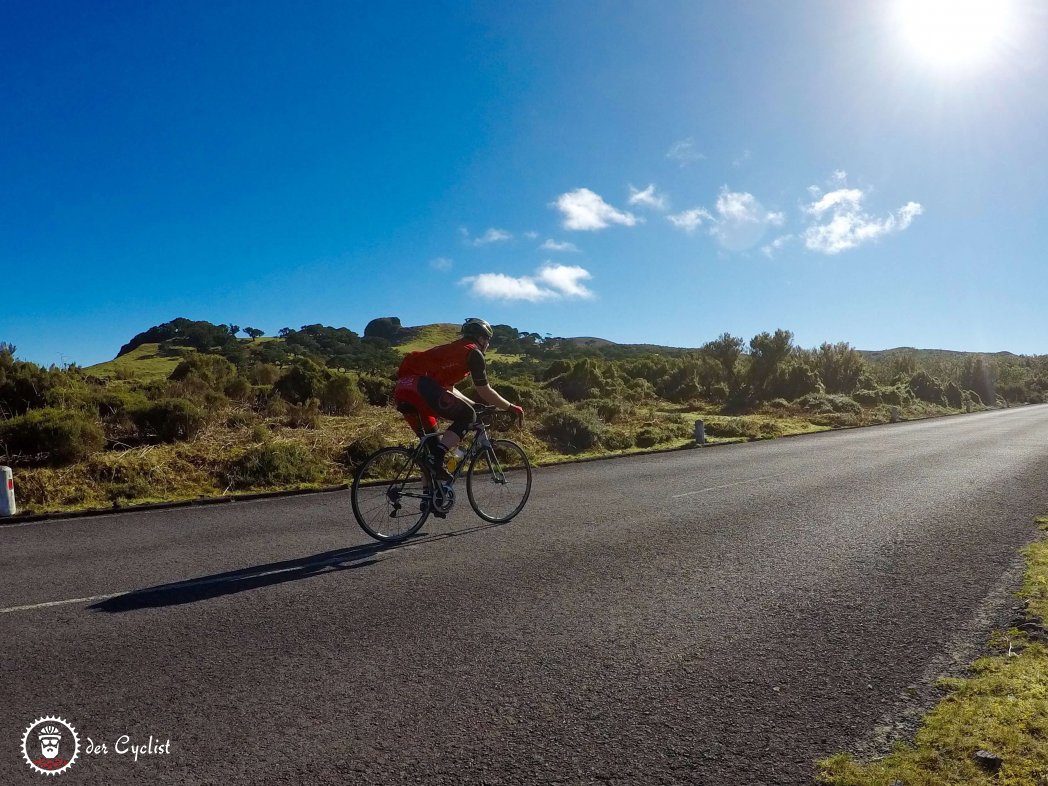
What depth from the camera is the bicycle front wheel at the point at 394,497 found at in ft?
22.4

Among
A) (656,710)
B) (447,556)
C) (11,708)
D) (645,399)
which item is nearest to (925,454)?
(447,556)

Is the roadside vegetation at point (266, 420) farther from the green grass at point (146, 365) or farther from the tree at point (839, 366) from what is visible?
the tree at point (839, 366)

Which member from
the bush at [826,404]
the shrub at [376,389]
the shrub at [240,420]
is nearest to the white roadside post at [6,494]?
the shrub at [240,420]

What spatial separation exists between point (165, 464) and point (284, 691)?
9718 mm

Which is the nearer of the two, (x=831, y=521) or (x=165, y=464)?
(x=831, y=521)

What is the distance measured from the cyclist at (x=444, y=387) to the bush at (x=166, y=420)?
8.64m

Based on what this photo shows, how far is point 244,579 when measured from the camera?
5.55m

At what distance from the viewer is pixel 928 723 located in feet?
10.00

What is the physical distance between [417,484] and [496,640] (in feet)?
10.2

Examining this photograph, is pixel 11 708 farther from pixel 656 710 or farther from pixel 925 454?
pixel 925 454

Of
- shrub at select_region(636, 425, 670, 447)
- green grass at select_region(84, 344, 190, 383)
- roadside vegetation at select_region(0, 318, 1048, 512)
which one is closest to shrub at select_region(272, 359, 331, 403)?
roadside vegetation at select_region(0, 318, 1048, 512)

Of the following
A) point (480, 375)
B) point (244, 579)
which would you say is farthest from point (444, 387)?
point (244, 579)

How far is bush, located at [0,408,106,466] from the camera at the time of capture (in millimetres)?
11375

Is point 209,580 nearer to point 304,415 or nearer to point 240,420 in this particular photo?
point 240,420
